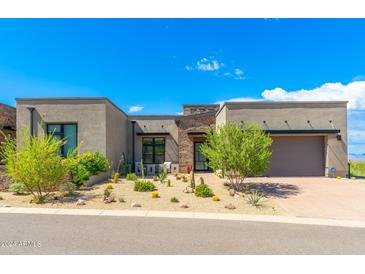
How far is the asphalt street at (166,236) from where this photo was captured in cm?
429

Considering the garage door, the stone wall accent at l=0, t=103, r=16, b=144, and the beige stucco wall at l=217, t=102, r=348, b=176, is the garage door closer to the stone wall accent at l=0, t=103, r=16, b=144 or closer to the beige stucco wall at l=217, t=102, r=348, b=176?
the beige stucco wall at l=217, t=102, r=348, b=176

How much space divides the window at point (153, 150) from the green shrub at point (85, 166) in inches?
252

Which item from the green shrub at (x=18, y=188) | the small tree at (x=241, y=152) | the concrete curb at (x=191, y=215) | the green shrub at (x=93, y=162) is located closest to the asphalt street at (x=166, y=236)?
the concrete curb at (x=191, y=215)

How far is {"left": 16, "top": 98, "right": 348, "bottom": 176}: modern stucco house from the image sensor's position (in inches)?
514

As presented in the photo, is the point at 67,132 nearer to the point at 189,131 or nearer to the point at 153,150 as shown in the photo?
the point at 153,150

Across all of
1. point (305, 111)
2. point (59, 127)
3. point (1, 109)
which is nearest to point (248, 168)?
point (305, 111)

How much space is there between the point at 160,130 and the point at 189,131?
3032mm

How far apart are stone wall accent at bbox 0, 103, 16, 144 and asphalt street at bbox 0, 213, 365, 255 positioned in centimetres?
1078

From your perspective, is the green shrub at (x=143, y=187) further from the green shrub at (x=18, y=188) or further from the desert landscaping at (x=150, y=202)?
the green shrub at (x=18, y=188)

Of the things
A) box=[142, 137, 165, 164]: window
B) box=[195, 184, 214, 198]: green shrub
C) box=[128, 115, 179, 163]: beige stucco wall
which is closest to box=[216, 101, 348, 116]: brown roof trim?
box=[128, 115, 179, 163]: beige stucco wall

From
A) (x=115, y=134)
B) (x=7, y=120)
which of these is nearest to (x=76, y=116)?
(x=115, y=134)

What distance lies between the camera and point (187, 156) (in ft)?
56.4

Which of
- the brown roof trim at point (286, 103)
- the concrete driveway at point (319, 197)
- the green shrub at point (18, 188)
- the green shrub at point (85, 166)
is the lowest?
the concrete driveway at point (319, 197)

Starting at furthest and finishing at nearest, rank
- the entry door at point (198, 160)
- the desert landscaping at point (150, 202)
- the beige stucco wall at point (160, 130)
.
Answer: the beige stucco wall at point (160, 130), the entry door at point (198, 160), the desert landscaping at point (150, 202)
